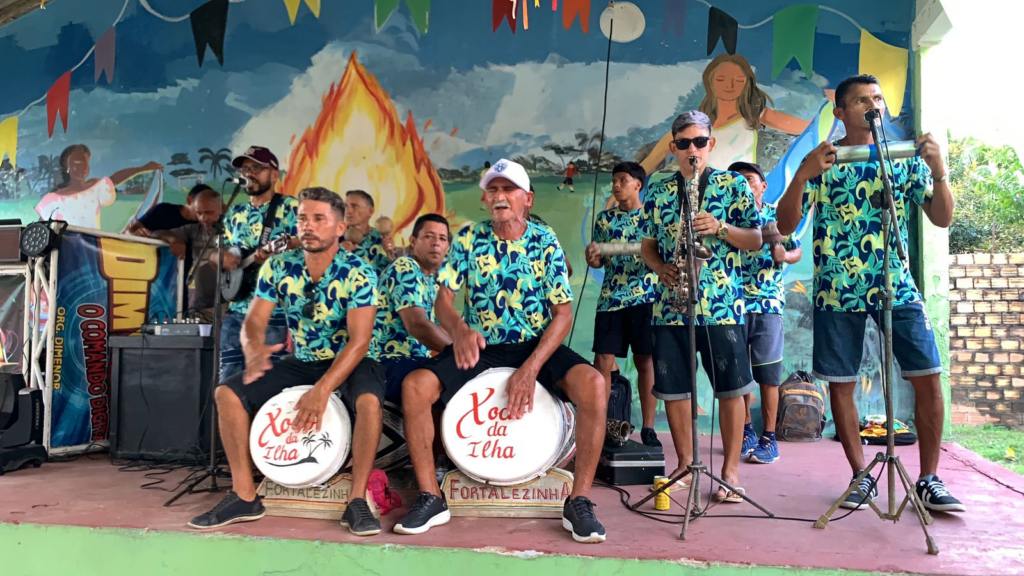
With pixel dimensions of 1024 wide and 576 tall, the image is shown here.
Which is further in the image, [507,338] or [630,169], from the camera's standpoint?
[630,169]

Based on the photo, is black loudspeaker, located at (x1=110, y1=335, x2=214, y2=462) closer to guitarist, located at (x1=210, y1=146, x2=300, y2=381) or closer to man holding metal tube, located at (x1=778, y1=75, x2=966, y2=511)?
guitarist, located at (x1=210, y1=146, x2=300, y2=381)

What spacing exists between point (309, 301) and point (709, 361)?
2.05 m

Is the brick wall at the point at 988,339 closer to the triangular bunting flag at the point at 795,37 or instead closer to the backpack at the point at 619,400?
the triangular bunting flag at the point at 795,37

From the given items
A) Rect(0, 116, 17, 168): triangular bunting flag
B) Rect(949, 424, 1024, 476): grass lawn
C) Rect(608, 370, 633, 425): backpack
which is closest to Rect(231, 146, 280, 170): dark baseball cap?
Rect(608, 370, 633, 425): backpack

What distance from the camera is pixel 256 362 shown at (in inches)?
131

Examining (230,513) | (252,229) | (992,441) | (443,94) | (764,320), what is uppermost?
(443,94)

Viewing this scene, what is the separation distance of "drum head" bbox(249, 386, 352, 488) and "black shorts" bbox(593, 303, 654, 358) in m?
2.07

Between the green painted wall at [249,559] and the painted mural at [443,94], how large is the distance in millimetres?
3523

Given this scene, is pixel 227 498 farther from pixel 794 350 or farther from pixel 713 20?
pixel 713 20

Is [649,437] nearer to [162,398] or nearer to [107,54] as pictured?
[162,398]

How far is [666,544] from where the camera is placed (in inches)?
110

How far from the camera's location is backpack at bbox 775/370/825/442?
→ 215 inches

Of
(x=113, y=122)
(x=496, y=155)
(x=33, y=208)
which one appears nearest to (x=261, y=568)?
(x=496, y=155)

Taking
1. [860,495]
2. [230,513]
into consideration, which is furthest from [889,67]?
[230,513]
